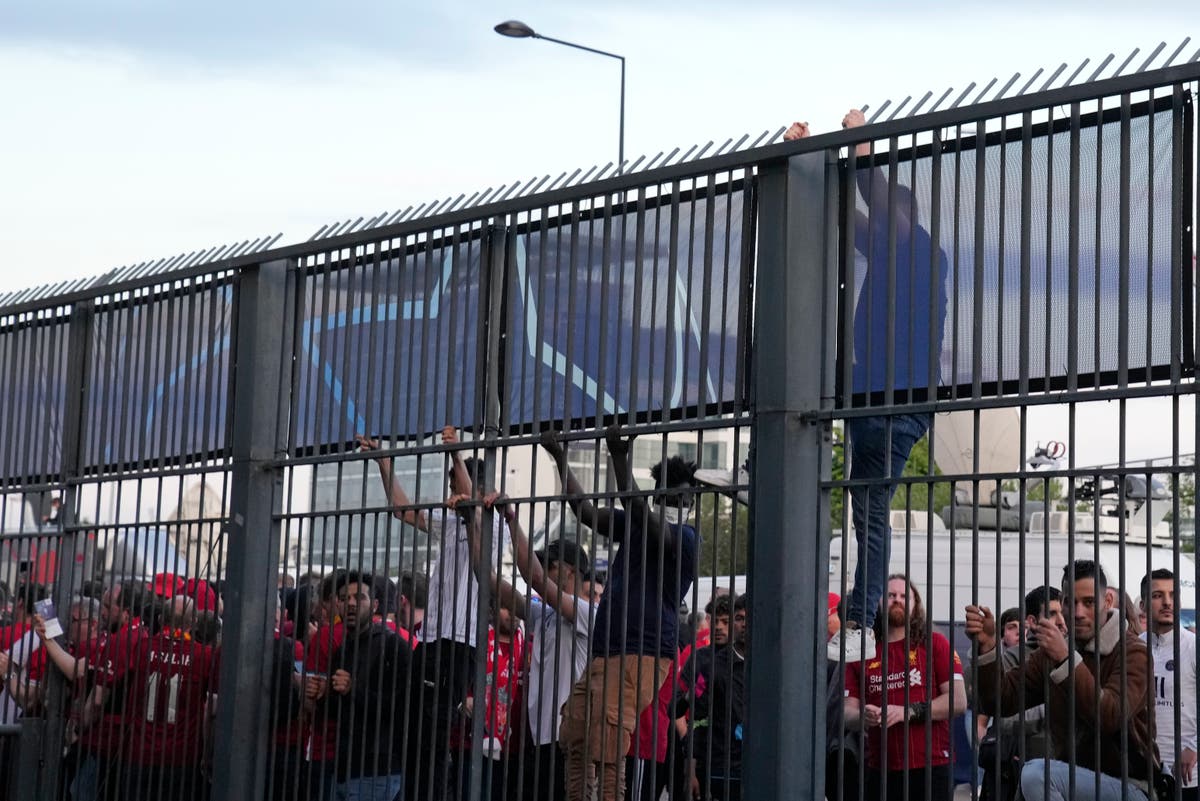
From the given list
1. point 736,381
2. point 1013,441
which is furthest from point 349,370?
point 1013,441

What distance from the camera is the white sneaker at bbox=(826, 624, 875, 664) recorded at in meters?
5.57

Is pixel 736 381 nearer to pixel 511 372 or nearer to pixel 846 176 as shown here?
pixel 846 176

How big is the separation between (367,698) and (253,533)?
1109mm

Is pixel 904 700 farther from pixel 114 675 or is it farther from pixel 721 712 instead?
pixel 114 675

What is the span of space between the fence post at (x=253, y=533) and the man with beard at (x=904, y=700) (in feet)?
9.20

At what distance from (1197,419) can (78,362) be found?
644 centimetres

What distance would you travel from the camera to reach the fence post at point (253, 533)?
773cm

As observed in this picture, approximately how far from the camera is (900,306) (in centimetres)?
570

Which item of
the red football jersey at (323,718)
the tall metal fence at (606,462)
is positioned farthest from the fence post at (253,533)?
the red football jersey at (323,718)

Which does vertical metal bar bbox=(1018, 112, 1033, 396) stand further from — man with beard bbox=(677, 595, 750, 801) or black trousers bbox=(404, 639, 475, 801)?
black trousers bbox=(404, 639, 475, 801)

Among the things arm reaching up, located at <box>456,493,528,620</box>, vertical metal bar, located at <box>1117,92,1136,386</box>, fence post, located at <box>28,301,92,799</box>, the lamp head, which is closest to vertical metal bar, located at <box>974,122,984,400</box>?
vertical metal bar, located at <box>1117,92,1136,386</box>

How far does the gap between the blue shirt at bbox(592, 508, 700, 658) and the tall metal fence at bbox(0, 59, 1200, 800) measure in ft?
0.06

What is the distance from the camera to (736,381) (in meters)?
6.03

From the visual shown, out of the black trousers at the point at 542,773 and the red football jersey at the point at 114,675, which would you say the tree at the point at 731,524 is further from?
the red football jersey at the point at 114,675
